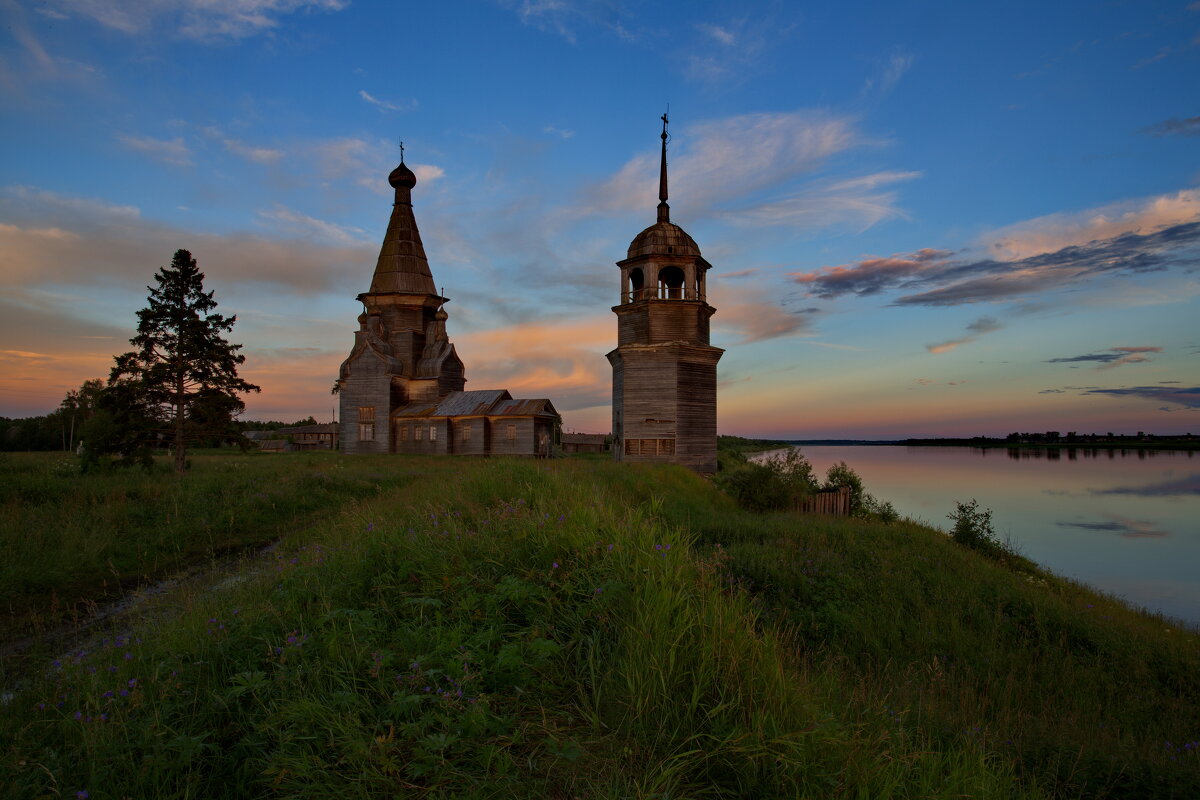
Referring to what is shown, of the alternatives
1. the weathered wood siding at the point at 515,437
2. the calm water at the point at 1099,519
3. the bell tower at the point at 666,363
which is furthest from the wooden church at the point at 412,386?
the calm water at the point at 1099,519

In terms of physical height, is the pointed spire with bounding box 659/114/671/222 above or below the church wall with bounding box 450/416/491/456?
above

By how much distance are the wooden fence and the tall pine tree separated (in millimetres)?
21858

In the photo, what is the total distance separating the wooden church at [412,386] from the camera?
119 ft

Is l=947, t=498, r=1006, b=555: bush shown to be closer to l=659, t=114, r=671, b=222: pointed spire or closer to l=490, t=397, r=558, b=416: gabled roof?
l=659, t=114, r=671, b=222: pointed spire

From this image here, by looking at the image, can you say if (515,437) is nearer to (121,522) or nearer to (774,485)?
(774,485)

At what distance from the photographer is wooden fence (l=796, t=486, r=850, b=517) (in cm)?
1950

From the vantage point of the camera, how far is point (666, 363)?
26.2 m

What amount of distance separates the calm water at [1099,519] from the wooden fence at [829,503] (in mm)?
4635

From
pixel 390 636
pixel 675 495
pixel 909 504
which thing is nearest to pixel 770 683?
pixel 390 636

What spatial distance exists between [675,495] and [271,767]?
48.4 feet

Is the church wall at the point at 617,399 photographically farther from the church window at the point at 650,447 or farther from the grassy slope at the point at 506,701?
the grassy slope at the point at 506,701

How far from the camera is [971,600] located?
9977 mm

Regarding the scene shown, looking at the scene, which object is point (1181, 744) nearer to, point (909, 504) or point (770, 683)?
point (770, 683)

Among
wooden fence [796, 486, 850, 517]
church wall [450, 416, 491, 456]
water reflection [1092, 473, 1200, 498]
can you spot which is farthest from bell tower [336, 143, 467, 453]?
water reflection [1092, 473, 1200, 498]
